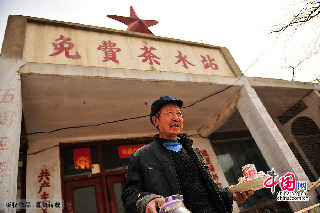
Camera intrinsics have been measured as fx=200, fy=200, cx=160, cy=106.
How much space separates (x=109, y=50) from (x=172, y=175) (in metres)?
3.97

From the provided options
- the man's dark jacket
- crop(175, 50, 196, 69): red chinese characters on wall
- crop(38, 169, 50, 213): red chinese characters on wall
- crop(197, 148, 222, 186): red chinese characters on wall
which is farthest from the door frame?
the man's dark jacket

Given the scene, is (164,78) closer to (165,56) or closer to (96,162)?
(165,56)

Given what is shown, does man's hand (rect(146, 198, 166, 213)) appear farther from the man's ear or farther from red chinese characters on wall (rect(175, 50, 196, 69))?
red chinese characters on wall (rect(175, 50, 196, 69))

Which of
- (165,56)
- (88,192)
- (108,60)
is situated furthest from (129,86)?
(88,192)

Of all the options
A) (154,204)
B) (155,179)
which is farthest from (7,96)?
(154,204)

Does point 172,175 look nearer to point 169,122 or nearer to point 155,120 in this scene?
point 169,122

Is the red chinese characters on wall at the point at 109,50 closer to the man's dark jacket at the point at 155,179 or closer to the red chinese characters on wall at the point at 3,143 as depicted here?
the red chinese characters on wall at the point at 3,143

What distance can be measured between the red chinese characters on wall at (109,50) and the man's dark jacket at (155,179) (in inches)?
129

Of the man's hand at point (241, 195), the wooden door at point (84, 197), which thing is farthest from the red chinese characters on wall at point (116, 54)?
the man's hand at point (241, 195)

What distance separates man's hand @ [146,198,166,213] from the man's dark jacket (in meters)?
0.20

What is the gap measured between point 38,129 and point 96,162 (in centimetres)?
194

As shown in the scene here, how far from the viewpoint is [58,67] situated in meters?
4.20

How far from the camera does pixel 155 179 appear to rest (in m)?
1.88

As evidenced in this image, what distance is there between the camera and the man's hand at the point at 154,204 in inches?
54.5
